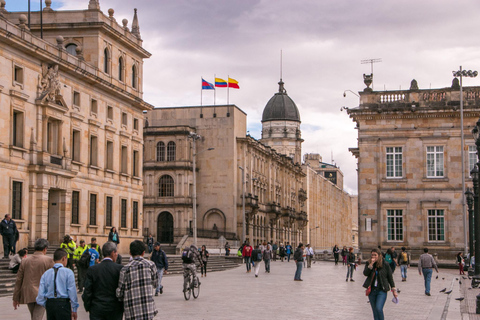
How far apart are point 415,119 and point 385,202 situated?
6.19 m

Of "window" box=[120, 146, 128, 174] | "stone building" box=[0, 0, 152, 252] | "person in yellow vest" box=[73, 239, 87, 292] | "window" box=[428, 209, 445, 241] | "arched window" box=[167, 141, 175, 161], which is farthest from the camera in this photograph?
"arched window" box=[167, 141, 175, 161]

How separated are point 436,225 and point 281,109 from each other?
3621 inches

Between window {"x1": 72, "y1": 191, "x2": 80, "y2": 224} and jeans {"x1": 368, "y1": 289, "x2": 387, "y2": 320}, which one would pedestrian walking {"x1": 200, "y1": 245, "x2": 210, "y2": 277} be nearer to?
window {"x1": 72, "y1": 191, "x2": 80, "y2": 224}

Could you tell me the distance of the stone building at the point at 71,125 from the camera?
37.1 m

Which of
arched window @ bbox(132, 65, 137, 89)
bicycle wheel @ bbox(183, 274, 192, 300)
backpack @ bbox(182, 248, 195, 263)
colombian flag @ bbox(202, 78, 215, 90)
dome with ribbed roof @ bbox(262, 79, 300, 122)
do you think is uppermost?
dome with ribbed roof @ bbox(262, 79, 300, 122)

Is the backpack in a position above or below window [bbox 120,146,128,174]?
below

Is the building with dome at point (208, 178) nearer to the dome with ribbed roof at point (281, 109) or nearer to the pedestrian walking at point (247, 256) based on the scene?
the pedestrian walking at point (247, 256)

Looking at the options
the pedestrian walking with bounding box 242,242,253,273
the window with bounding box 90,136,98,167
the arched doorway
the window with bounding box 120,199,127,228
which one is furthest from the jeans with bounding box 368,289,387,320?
the arched doorway

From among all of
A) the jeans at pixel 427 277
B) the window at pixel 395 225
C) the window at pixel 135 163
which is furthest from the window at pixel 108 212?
the jeans at pixel 427 277

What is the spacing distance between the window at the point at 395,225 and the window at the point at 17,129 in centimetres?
2678

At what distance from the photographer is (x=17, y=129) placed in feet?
124

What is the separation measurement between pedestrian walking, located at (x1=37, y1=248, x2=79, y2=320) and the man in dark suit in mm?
687

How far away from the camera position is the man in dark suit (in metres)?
10.3

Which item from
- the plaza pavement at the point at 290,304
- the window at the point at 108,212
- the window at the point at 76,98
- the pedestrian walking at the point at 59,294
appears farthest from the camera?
the window at the point at 108,212
